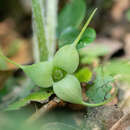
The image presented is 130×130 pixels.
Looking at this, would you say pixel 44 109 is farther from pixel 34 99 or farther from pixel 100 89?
pixel 100 89

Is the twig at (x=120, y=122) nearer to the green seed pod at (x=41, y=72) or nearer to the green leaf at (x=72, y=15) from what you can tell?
the green seed pod at (x=41, y=72)

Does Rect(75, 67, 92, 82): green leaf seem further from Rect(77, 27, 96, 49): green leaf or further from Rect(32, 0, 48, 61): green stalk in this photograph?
Rect(32, 0, 48, 61): green stalk

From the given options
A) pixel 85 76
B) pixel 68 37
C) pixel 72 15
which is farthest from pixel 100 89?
pixel 72 15

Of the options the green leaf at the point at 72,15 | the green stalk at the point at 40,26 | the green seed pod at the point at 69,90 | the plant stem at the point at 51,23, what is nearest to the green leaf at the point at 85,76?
the green seed pod at the point at 69,90

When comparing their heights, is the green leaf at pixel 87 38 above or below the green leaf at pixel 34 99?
above

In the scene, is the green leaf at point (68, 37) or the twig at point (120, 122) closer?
the twig at point (120, 122)

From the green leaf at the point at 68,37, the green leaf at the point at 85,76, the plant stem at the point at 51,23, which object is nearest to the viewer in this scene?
the green leaf at the point at 85,76

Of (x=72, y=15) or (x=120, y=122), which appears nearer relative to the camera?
(x=120, y=122)
